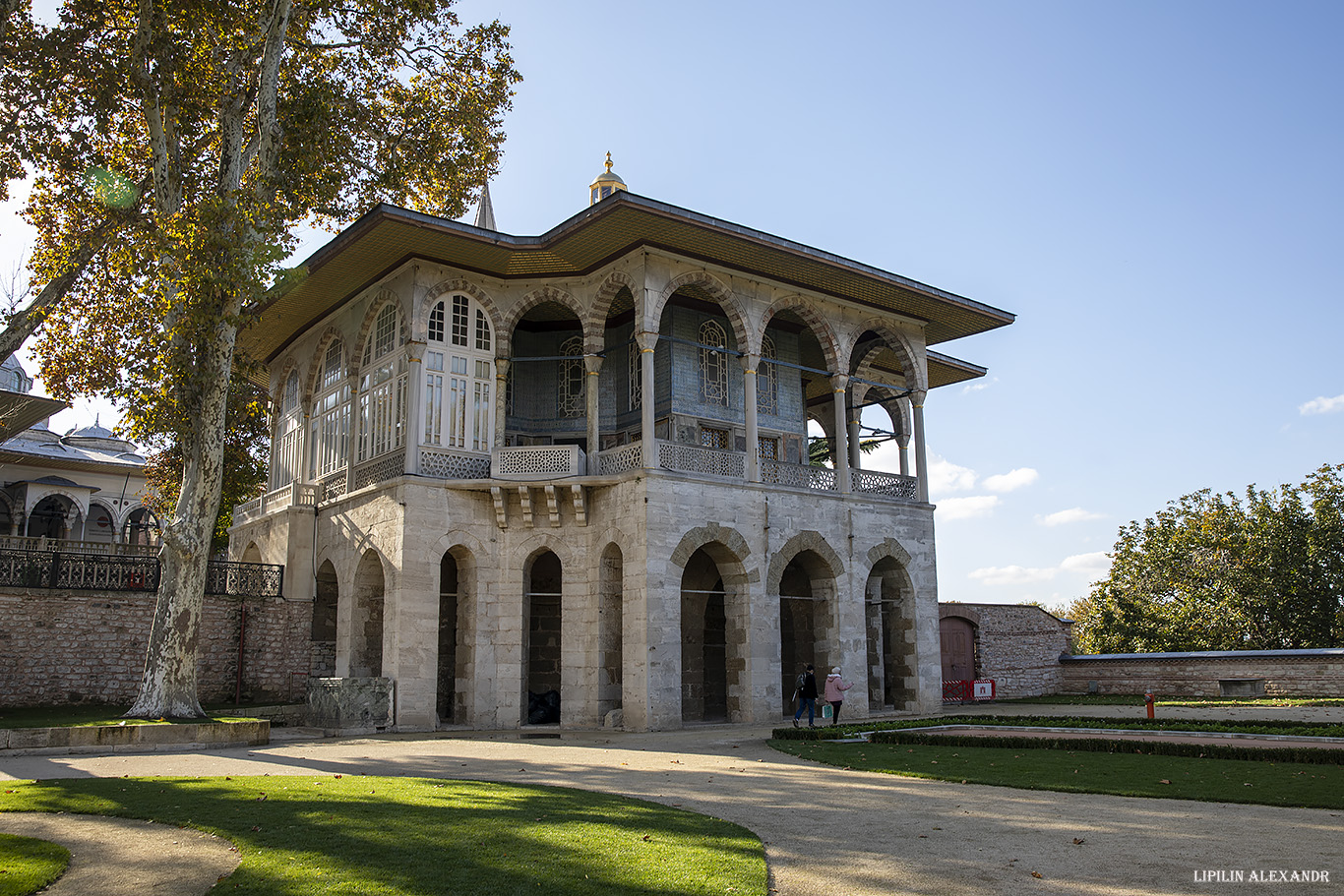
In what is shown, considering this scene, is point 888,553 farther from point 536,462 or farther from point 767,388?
point 536,462

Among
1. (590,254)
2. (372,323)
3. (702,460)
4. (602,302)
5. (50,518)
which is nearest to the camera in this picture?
(702,460)

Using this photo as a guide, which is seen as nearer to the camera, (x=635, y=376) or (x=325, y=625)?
(x=635, y=376)

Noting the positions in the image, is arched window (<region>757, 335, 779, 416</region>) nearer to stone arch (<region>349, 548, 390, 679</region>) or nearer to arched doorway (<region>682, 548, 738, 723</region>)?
arched doorway (<region>682, 548, 738, 723</region>)

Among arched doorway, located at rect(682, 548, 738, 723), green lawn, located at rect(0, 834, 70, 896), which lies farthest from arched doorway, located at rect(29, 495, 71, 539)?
green lawn, located at rect(0, 834, 70, 896)

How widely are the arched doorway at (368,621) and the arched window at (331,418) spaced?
2879 millimetres

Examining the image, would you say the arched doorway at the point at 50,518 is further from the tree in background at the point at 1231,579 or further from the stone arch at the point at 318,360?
the tree in background at the point at 1231,579

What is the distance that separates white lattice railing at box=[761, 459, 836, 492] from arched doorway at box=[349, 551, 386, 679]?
798 cm

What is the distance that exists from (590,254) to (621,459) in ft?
13.3

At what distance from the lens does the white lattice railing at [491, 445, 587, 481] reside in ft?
60.5

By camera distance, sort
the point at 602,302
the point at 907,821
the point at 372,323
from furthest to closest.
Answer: the point at 372,323 < the point at 602,302 < the point at 907,821

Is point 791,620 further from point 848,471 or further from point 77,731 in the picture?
point 77,731

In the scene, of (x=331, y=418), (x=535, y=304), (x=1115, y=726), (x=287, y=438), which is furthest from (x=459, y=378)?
(x=1115, y=726)

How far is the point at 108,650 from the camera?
17.5 metres

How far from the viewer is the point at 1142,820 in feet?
22.9
